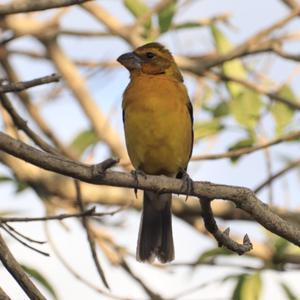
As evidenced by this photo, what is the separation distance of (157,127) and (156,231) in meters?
0.89

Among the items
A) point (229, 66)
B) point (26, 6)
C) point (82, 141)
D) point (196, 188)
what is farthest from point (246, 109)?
point (196, 188)

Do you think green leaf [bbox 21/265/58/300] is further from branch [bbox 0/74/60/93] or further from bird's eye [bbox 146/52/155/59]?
branch [bbox 0/74/60/93]

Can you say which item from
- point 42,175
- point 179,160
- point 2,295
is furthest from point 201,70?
point 2,295

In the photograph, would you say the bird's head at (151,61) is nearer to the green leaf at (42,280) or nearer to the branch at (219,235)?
the green leaf at (42,280)

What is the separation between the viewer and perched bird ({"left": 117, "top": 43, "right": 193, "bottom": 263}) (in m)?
5.56

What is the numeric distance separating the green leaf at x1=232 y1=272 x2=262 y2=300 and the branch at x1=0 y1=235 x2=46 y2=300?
2.55 m

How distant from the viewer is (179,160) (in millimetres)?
5707

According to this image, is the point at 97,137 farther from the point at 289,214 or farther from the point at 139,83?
the point at 289,214

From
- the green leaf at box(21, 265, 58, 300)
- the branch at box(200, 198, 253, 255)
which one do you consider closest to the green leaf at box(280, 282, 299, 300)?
the green leaf at box(21, 265, 58, 300)

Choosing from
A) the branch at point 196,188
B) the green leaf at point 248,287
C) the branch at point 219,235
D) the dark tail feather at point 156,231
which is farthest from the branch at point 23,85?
the green leaf at point 248,287

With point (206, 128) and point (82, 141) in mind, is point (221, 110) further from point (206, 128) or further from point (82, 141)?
point (82, 141)

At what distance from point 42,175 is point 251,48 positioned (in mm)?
1810

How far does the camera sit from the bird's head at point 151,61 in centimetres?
601

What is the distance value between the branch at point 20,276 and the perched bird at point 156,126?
6.90 ft
